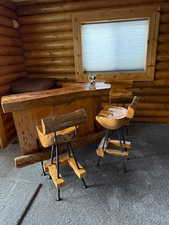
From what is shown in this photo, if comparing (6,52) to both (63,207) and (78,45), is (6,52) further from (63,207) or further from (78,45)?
(63,207)

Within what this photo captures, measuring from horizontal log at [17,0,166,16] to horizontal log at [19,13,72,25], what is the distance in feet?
0.23

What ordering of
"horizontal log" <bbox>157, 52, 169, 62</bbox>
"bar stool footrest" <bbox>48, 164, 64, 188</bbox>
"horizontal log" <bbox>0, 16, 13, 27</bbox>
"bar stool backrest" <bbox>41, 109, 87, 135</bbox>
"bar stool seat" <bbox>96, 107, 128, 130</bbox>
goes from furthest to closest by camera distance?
1. "horizontal log" <bbox>157, 52, 169, 62</bbox>
2. "horizontal log" <bbox>0, 16, 13, 27</bbox>
3. "bar stool seat" <bbox>96, 107, 128, 130</bbox>
4. "bar stool footrest" <bbox>48, 164, 64, 188</bbox>
5. "bar stool backrest" <bbox>41, 109, 87, 135</bbox>

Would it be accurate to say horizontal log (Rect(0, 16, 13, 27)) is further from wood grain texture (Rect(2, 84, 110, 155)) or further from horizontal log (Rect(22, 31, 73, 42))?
wood grain texture (Rect(2, 84, 110, 155))

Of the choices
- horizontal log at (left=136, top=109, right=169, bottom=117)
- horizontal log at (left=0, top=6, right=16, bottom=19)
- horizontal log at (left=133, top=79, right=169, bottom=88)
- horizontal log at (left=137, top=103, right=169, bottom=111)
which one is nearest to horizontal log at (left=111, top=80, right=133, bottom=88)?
horizontal log at (left=133, top=79, right=169, bottom=88)

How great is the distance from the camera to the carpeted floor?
1.63 m

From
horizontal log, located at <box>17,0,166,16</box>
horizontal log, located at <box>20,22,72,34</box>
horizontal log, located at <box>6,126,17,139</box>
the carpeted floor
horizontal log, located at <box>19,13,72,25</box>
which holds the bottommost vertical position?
the carpeted floor

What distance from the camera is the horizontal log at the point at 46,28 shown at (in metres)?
3.33

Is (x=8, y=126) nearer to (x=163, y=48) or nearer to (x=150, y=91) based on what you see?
(x=150, y=91)

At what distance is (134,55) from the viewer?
3.39 metres

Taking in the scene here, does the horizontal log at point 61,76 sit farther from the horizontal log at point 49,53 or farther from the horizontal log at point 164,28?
the horizontal log at point 164,28

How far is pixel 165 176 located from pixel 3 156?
2.46 m

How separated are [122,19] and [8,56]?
7.44ft

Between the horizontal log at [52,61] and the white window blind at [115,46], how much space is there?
31 centimetres

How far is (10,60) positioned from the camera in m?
3.16
